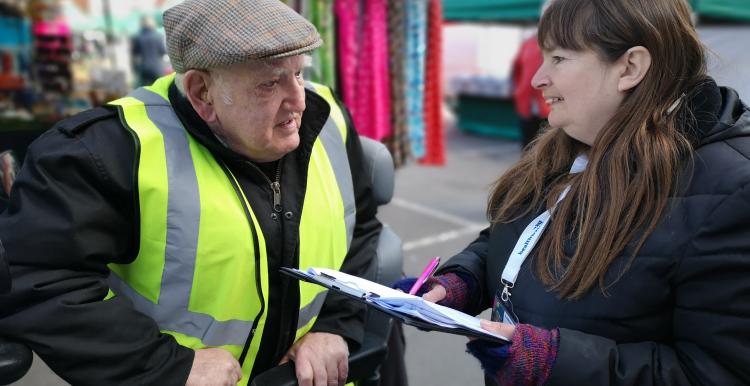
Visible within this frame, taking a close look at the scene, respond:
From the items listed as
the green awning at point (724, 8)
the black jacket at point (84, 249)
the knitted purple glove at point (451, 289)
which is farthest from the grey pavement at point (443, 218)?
the green awning at point (724, 8)

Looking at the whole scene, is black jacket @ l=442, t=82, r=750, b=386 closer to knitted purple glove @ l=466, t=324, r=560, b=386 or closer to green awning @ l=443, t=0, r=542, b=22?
knitted purple glove @ l=466, t=324, r=560, b=386

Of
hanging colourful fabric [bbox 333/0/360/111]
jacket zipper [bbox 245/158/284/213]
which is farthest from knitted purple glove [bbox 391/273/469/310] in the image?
hanging colourful fabric [bbox 333/0/360/111]

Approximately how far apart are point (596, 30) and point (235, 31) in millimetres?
732

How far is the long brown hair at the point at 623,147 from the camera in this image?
1114 mm

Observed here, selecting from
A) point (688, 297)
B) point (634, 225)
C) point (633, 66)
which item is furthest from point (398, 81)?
point (688, 297)

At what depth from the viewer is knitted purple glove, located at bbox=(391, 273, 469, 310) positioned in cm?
143

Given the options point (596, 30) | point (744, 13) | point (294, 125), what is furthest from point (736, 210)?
point (744, 13)

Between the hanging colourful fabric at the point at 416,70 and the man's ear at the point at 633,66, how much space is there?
10.6 ft

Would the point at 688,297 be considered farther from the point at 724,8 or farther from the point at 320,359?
the point at 724,8

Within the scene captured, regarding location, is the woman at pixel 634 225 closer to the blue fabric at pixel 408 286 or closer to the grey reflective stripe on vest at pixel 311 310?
the blue fabric at pixel 408 286

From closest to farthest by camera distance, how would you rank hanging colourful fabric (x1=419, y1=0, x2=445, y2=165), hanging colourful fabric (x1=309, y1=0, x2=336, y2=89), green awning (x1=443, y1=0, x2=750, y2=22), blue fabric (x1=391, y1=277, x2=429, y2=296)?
blue fabric (x1=391, y1=277, x2=429, y2=296), hanging colourful fabric (x1=309, y1=0, x2=336, y2=89), hanging colourful fabric (x1=419, y1=0, x2=445, y2=165), green awning (x1=443, y1=0, x2=750, y2=22)

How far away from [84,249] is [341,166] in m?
0.66

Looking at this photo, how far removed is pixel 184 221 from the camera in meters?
1.23

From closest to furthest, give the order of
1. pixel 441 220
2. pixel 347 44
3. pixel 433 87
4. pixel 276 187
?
pixel 276 187 → pixel 347 44 → pixel 433 87 → pixel 441 220
